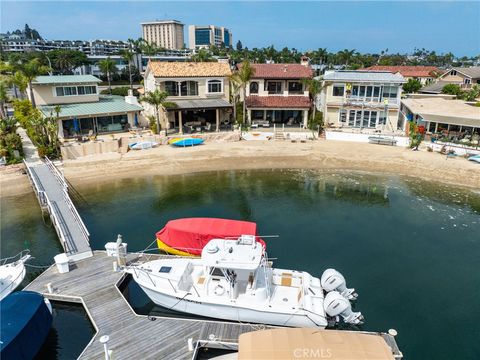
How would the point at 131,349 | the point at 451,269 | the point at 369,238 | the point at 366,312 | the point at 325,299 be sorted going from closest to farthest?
1. the point at 131,349
2. the point at 325,299
3. the point at 366,312
4. the point at 451,269
5. the point at 369,238

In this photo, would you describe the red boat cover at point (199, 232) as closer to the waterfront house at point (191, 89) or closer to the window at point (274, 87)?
the waterfront house at point (191, 89)

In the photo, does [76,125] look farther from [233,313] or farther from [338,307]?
[338,307]

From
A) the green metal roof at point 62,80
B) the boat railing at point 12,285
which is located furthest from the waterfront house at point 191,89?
the boat railing at point 12,285

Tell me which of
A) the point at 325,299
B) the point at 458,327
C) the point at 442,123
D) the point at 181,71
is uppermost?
the point at 181,71

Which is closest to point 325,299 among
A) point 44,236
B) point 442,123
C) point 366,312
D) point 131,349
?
point 366,312

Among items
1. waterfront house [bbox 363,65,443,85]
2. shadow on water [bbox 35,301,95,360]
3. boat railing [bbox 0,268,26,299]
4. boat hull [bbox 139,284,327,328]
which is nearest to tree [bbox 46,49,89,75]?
waterfront house [bbox 363,65,443,85]

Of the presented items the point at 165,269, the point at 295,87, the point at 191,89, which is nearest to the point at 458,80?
the point at 295,87

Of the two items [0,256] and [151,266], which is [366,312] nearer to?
[151,266]

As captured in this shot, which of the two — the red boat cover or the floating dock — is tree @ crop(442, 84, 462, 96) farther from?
the floating dock
